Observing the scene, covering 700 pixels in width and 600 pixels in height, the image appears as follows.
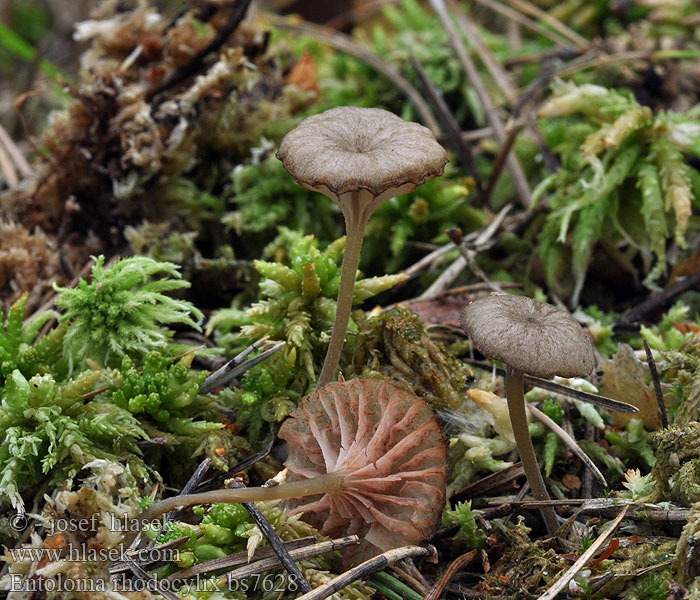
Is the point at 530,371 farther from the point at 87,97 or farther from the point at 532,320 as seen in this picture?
the point at 87,97

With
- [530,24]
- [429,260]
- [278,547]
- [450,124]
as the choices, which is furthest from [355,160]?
[530,24]

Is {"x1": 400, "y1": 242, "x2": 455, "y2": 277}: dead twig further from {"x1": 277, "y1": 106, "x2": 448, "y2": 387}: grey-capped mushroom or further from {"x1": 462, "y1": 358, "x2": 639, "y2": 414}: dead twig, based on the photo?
{"x1": 277, "y1": 106, "x2": 448, "y2": 387}: grey-capped mushroom

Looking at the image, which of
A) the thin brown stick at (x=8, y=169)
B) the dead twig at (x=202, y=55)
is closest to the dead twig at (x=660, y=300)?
the dead twig at (x=202, y=55)

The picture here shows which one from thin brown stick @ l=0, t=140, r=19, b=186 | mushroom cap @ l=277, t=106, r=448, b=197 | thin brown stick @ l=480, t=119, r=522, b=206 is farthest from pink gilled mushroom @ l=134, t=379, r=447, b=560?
thin brown stick @ l=0, t=140, r=19, b=186

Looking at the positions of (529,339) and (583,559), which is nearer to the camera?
(529,339)

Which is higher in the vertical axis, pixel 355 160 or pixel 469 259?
pixel 355 160

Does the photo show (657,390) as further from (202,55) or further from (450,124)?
(202,55)
